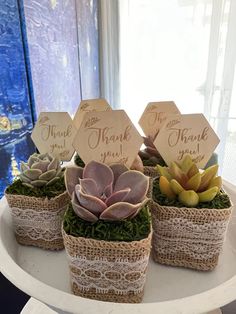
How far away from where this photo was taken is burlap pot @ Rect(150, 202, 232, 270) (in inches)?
15.5

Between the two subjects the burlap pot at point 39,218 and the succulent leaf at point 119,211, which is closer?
the succulent leaf at point 119,211

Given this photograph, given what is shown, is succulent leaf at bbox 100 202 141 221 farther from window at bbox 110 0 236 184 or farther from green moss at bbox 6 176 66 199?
window at bbox 110 0 236 184

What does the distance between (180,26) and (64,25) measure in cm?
71

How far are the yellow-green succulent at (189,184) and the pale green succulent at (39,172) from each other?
201 mm

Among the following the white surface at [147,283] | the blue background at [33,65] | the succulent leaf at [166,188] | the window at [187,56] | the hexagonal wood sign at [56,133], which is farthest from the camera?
the window at [187,56]

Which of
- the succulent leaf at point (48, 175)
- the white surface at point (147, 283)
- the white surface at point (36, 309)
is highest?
the succulent leaf at point (48, 175)

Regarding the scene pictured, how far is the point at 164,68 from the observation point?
1.63m

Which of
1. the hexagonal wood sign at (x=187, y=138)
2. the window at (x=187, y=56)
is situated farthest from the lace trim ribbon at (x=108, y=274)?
the window at (x=187, y=56)

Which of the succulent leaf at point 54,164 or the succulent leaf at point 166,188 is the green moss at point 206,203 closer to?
the succulent leaf at point 166,188

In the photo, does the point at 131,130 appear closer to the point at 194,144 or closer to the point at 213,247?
the point at 194,144

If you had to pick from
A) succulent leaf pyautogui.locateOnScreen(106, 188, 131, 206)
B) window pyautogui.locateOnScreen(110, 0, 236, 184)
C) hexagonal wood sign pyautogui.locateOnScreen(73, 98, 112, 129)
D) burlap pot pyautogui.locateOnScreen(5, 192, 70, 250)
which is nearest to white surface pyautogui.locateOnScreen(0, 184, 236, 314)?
burlap pot pyautogui.locateOnScreen(5, 192, 70, 250)

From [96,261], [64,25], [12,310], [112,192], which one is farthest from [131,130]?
[64,25]

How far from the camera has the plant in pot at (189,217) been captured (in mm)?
395

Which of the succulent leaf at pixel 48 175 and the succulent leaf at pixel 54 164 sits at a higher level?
the succulent leaf at pixel 54 164
